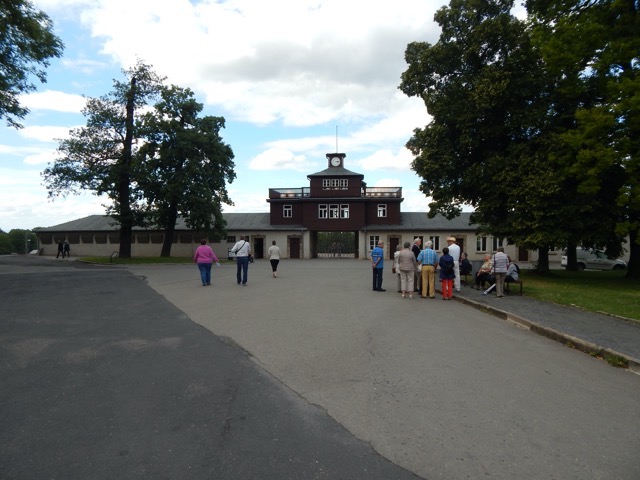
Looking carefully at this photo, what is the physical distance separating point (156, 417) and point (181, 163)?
3369cm

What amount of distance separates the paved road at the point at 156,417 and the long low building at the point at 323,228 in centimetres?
3903

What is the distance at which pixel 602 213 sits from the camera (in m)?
18.8

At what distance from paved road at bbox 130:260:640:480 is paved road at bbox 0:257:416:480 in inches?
15.1

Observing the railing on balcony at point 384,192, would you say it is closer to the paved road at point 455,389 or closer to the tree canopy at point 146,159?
the tree canopy at point 146,159

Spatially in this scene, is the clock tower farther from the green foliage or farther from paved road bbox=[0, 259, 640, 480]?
the green foliage

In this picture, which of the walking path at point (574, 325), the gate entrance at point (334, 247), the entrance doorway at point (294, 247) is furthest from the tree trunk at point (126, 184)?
the walking path at point (574, 325)

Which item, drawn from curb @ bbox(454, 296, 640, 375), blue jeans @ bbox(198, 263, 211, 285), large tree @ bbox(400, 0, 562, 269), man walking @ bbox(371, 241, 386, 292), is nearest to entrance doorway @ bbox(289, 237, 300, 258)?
large tree @ bbox(400, 0, 562, 269)

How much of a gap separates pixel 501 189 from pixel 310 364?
1740 cm

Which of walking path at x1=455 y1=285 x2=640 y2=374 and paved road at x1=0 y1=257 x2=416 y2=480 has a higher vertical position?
paved road at x1=0 y1=257 x2=416 y2=480

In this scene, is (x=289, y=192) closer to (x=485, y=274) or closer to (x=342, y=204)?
(x=342, y=204)

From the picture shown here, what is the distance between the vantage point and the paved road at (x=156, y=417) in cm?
297

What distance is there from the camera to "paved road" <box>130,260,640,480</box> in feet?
10.5

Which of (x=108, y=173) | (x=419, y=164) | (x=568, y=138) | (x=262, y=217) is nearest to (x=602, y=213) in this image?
(x=568, y=138)

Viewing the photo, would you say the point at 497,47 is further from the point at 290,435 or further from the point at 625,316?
the point at 290,435
